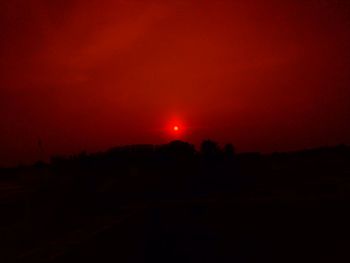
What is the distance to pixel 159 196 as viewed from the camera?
83.5 ft

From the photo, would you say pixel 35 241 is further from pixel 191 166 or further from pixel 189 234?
pixel 191 166

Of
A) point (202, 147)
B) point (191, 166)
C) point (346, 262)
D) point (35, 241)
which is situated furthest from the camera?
point (202, 147)

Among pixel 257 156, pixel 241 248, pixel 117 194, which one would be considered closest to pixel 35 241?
pixel 241 248

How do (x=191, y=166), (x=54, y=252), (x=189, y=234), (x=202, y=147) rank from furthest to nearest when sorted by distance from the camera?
(x=202, y=147) < (x=191, y=166) < (x=189, y=234) < (x=54, y=252)

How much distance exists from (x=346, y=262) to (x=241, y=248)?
8.53 feet

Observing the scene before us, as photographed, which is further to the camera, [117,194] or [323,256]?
[117,194]

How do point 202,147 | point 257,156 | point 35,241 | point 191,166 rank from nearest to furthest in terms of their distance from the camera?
point 35,241 → point 191,166 → point 202,147 → point 257,156

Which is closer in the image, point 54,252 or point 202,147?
point 54,252

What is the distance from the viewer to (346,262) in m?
10.8

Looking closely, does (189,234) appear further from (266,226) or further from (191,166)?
(191,166)

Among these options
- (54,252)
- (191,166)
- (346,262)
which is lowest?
(346,262)

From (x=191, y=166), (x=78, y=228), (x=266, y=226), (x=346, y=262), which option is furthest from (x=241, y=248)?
(x=191, y=166)

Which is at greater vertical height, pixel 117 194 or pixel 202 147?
pixel 202 147

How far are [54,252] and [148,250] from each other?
2397mm
